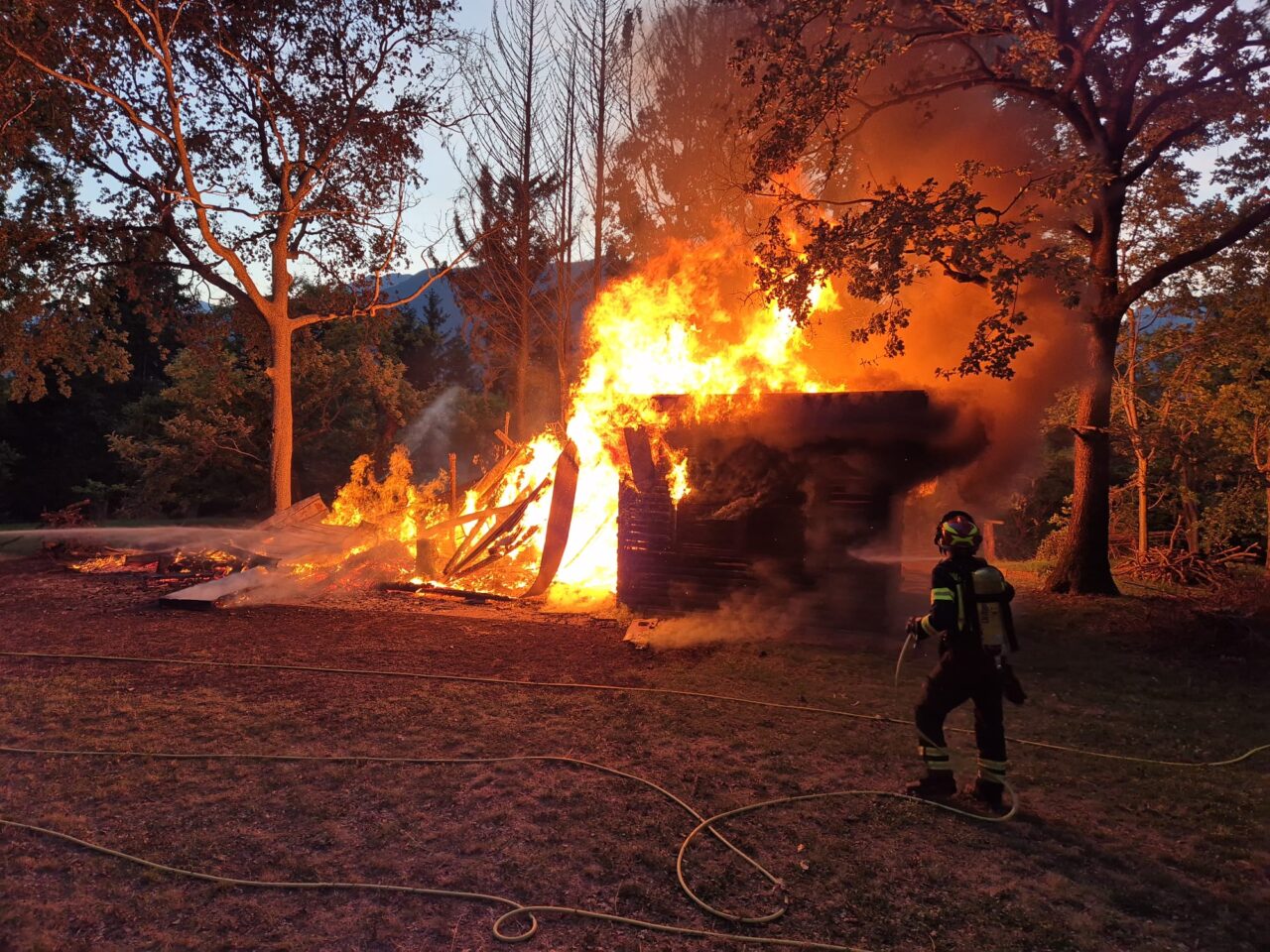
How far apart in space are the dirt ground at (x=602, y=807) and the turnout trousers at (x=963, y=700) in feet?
1.08

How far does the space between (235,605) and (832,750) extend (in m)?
8.66

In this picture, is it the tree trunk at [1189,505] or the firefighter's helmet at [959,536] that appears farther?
the tree trunk at [1189,505]

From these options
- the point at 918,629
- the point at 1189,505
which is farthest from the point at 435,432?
the point at 918,629

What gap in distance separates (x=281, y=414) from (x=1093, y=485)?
1793cm

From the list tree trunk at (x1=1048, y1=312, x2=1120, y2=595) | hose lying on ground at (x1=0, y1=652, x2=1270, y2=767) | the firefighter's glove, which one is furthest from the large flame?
the firefighter's glove

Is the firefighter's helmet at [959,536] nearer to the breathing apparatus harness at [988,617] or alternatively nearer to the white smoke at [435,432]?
the breathing apparatus harness at [988,617]

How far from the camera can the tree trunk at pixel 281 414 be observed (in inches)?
725

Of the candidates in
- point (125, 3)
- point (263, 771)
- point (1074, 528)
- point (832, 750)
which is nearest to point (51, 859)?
point (263, 771)

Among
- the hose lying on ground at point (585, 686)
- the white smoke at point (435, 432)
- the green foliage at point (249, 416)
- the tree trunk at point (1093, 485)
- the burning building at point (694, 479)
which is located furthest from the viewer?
the white smoke at point (435, 432)

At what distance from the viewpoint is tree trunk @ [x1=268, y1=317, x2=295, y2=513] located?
18422mm

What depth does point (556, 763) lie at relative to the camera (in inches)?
198

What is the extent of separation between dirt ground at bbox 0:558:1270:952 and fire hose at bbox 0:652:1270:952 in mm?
58

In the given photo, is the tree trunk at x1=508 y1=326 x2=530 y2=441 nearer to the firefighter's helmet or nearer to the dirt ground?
the dirt ground

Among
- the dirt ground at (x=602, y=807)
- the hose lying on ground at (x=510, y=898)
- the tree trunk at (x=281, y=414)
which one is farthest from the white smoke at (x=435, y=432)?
the hose lying on ground at (x=510, y=898)
